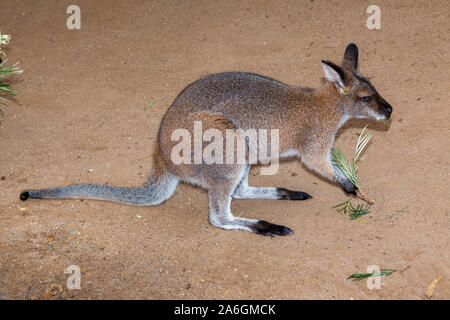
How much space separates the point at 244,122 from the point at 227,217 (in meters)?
0.94

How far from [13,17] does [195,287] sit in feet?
21.1

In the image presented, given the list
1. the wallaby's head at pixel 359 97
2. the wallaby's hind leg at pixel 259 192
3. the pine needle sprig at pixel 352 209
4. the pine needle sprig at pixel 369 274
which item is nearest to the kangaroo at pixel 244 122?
the wallaby's head at pixel 359 97

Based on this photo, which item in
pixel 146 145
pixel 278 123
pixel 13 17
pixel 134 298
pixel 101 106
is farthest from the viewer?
pixel 13 17

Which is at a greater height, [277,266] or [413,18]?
[413,18]

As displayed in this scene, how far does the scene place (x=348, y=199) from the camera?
4887 millimetres

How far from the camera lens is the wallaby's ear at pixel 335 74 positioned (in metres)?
4.44

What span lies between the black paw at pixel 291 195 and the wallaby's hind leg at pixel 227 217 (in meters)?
0.63

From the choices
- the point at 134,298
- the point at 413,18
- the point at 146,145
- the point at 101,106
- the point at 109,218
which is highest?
the point at 413,18

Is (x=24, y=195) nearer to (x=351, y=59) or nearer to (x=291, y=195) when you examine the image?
(x=291, y=195)

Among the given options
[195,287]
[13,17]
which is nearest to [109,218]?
[195,287]

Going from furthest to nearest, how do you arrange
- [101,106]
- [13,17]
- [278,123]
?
[13,17], [101,106], [278,123]

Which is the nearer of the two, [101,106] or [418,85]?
[418,85]

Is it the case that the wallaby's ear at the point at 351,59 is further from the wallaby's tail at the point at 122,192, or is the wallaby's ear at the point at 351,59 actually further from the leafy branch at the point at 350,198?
the wallaby's tail at the point at 122,192

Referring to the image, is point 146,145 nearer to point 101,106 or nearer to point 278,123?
point 101,106
